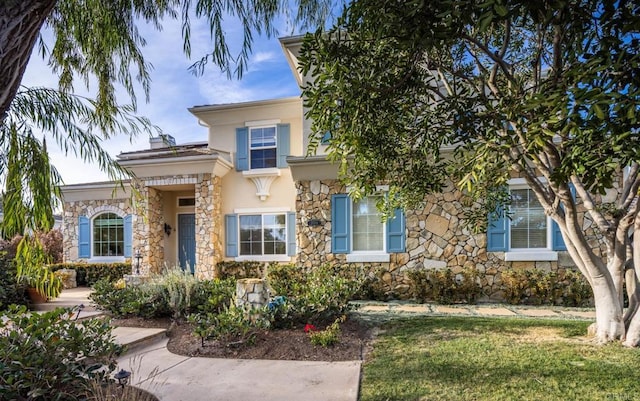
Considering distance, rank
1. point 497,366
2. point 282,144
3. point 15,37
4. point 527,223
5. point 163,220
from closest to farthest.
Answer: point 15,37
point 497,366
point 527,223
point 282,144
point 163,220

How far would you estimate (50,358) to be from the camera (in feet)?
10.3

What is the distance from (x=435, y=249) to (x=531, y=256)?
2232mm

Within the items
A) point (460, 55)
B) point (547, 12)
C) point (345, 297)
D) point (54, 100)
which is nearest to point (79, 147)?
point (54, 100)

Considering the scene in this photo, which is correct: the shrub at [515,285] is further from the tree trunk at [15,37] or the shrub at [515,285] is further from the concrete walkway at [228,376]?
the tree trunk at [15,37]

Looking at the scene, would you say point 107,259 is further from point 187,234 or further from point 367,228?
point 367,228

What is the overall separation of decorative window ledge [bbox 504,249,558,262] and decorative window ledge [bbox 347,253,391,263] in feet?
9.59

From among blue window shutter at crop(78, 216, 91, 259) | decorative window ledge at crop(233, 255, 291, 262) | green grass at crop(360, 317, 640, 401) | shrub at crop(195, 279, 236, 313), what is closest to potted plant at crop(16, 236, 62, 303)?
shrub at crop(195, 279, 236, 313)

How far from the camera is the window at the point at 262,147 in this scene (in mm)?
12211

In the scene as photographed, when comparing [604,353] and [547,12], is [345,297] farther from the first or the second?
[547,12]

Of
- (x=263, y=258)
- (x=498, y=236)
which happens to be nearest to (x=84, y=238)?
(x=263, y=258)

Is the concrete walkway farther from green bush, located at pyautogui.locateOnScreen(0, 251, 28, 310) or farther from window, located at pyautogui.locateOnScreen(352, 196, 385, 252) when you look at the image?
window, located at pyautogui.locateOnScreen(352, 196, 385, 252)

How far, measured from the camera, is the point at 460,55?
5832 millimetres

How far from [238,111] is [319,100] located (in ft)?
31.8

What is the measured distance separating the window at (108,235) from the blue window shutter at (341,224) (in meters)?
8.27
